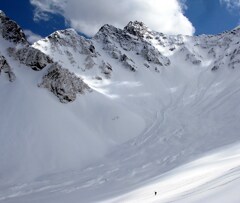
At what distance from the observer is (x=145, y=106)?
81.4 meters

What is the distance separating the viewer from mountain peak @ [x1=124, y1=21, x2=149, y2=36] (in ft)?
455

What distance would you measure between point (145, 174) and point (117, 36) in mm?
99414

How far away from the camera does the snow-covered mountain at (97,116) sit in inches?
1756

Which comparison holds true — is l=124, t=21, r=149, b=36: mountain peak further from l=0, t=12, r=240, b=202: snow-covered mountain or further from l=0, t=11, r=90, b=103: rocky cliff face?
l=0, t=11, r=90, b=103: rocky cliff face

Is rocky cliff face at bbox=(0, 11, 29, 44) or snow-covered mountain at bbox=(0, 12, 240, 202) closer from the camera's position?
snow-covered mountain at bbox=(0, 12, 240, 202)

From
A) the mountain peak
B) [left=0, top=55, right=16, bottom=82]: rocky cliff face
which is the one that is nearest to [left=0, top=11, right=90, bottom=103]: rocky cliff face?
[left=0, top=55, right=16, bottom=82]: rocky cliff face

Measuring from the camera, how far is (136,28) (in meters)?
141

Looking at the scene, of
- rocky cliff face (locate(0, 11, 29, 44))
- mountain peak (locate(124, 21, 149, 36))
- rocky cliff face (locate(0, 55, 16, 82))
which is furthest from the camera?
mountain peak (locate(124, 21, 149, 36))

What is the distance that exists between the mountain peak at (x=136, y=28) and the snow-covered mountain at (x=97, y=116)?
21.7 m

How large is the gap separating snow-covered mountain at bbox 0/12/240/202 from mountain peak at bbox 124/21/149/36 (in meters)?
21.7

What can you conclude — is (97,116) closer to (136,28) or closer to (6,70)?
(6,70)

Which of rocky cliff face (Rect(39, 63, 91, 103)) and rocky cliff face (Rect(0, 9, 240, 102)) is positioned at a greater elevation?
rocky cliff face (Rect(0, 9, 240, 102))

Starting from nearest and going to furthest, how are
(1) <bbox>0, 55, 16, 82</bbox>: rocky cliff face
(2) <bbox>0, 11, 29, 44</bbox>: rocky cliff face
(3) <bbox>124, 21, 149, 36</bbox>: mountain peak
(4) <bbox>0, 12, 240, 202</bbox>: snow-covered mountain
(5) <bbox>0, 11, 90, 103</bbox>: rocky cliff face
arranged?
(4) <bbox>0, 12, 240, 202</bbox>: snow-covered mountain, (1) <bbox>0, 55, 16, 82</bbox>: rocky cliff face, (5) <bbox>0, 11, 90, 103</bbox>: rocky cliff face, (2) <bbox>0, 11, 29, 44</bbox>: rocky cliff face, (3) <bbox>124, 21, 149, 36</bbox>: mountain peak

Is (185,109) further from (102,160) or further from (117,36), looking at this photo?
(117,36)
